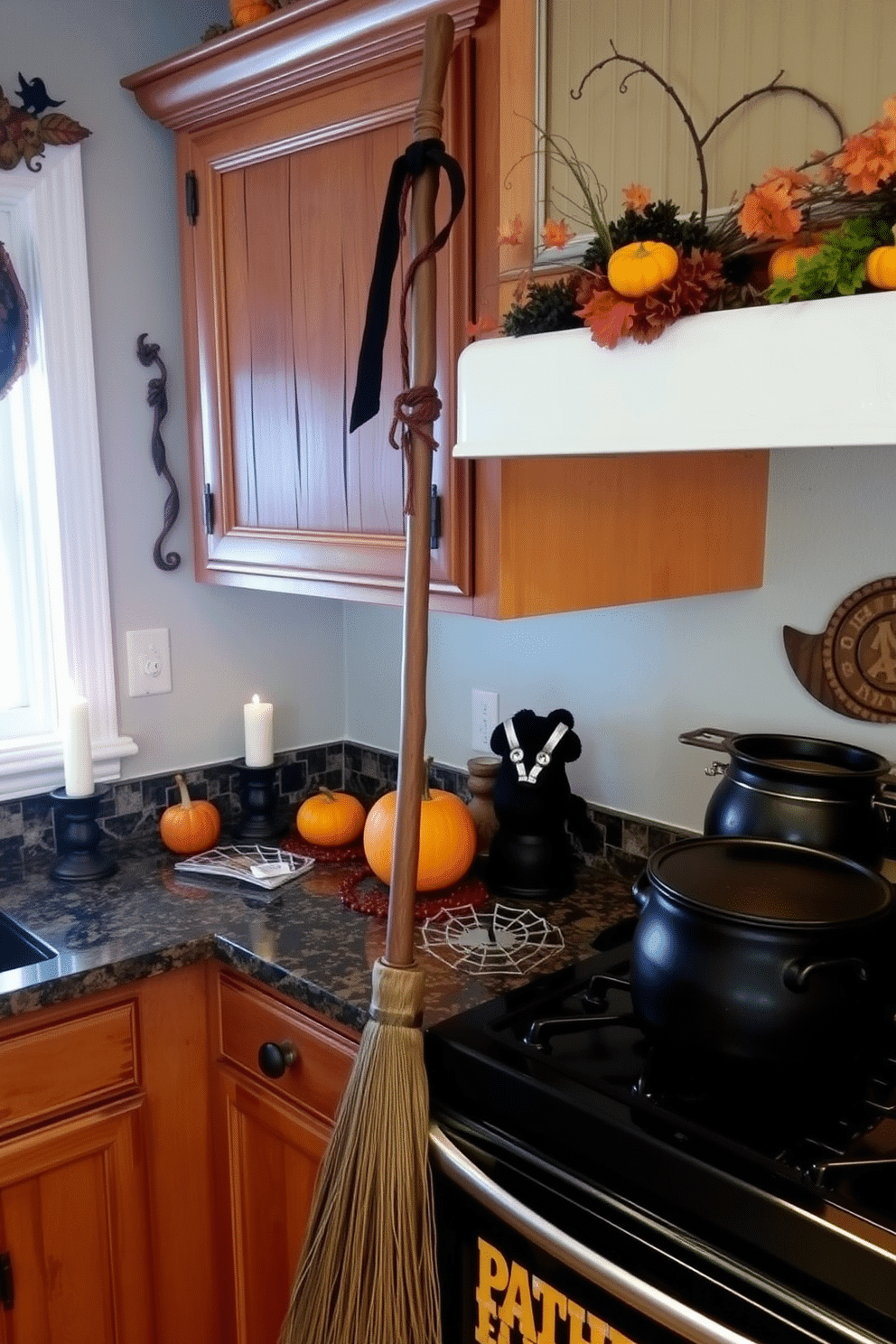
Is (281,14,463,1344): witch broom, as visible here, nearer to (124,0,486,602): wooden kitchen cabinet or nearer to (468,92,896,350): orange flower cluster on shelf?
(468,92,896,350): orange flower cluster on shelf

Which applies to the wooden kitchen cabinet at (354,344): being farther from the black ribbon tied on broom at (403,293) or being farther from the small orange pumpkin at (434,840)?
the small orange pumpkin at (434,840)

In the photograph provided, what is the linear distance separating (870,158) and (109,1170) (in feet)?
4.99

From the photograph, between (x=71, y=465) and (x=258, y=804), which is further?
(x=258, y=804)

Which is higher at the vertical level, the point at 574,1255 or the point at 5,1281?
the point at 574,1255

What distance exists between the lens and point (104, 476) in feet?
6.33

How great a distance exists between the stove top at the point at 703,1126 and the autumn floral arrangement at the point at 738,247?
2.31 feet

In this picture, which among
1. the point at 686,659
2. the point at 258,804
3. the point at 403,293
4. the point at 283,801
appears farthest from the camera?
the point at 283,801

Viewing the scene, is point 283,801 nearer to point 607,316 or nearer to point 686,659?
point 686,659

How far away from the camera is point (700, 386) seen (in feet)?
3.35

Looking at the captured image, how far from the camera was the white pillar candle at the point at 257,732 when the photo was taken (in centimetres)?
203

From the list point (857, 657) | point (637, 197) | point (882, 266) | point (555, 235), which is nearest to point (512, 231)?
point (555, 235)

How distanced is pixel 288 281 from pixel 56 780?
914mm

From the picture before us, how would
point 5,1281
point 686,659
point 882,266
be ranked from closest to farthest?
point 882,266, point 5,1281, point 686,659

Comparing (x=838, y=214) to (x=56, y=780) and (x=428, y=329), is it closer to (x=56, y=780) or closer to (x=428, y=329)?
(x=428, y=329)
